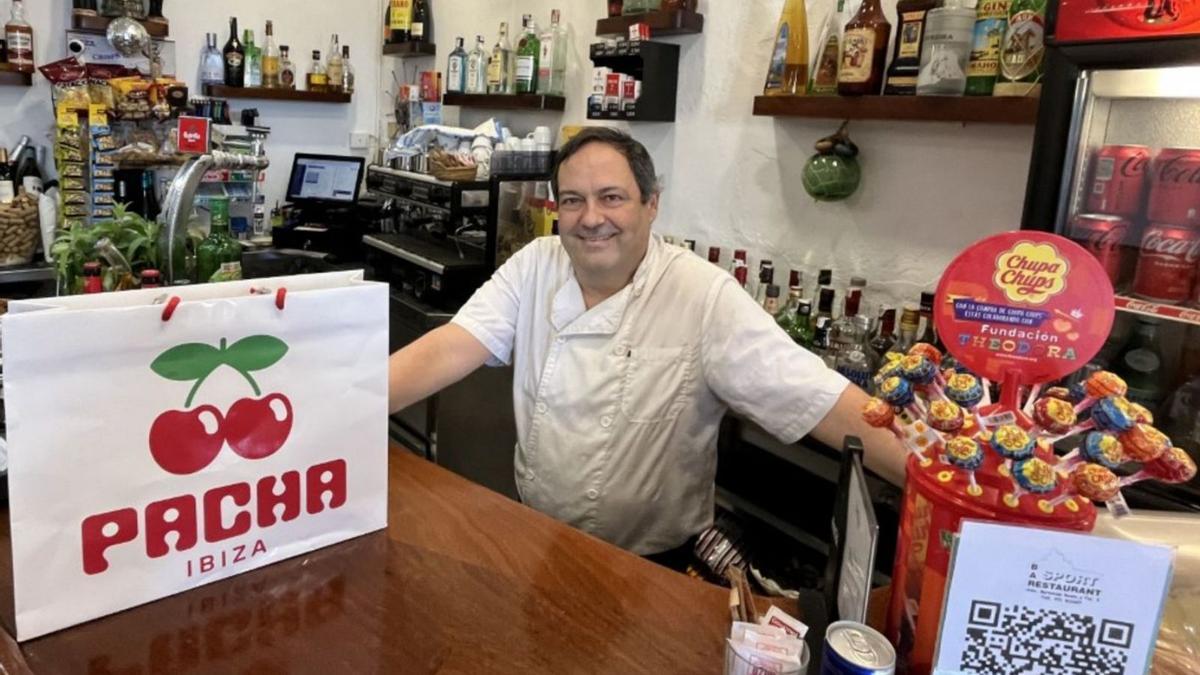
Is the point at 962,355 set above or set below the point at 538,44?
below

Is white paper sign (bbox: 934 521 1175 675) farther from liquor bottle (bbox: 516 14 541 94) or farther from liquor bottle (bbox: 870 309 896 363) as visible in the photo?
liquor bottle (bbox: 516 14 541 94)

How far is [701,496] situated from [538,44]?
2247 millimetres

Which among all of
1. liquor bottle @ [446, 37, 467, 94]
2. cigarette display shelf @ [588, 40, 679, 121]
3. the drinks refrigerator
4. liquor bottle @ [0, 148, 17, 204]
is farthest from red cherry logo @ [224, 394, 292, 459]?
liquor bottle @ [446, 37, 467, 94]

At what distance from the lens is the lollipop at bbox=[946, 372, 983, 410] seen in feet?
2.61

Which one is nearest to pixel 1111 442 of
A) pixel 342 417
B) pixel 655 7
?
pixel 342 417

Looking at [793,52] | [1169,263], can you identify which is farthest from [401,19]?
[1169,263]

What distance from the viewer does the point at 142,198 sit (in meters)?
3.51

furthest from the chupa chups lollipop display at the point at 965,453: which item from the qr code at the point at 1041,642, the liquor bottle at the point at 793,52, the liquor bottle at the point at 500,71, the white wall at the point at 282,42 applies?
the white wall at the point at 282,42

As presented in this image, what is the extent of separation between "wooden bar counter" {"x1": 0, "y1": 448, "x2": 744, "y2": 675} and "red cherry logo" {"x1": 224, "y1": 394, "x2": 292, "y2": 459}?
0.52 ft

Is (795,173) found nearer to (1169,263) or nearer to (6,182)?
(1169,263)

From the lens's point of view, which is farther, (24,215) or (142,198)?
(142,198)

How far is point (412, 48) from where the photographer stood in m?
4.02

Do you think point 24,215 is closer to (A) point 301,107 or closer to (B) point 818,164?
(A) point 301,107

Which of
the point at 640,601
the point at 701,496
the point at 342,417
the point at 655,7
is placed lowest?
the point at 701,496
